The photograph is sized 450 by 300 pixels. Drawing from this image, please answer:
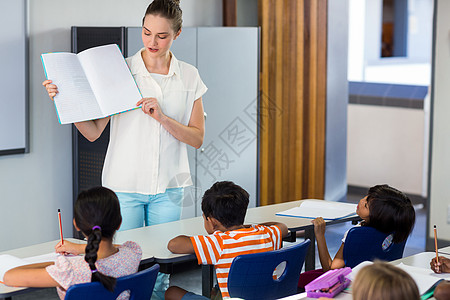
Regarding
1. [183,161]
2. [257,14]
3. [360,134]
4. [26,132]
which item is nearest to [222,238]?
[183,161]

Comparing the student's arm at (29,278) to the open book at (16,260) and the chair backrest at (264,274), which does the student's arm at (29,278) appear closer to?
the open book at (16,260)

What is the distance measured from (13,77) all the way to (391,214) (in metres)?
2.35

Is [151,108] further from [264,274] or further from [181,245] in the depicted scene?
[264,274]

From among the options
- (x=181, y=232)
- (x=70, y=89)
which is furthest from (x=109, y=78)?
(x=181, y=232)

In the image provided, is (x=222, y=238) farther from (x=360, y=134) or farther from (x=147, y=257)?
(x=360, y=134)

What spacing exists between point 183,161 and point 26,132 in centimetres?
154

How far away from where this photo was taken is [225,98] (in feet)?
14.8

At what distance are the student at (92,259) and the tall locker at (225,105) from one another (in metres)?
2.25

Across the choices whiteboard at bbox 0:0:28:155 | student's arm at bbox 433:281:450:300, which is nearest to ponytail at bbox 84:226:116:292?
student's arm at bbox 433:281:450:300

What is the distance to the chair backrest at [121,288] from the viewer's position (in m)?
1.83

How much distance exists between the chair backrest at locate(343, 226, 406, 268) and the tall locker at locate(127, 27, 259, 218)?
193cm

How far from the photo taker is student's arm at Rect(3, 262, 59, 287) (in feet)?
6.42


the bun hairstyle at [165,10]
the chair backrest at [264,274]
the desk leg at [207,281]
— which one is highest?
the bun hairstyle at [165,10]

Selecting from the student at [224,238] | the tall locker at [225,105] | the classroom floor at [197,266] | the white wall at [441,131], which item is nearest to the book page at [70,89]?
the student at [224,238]
